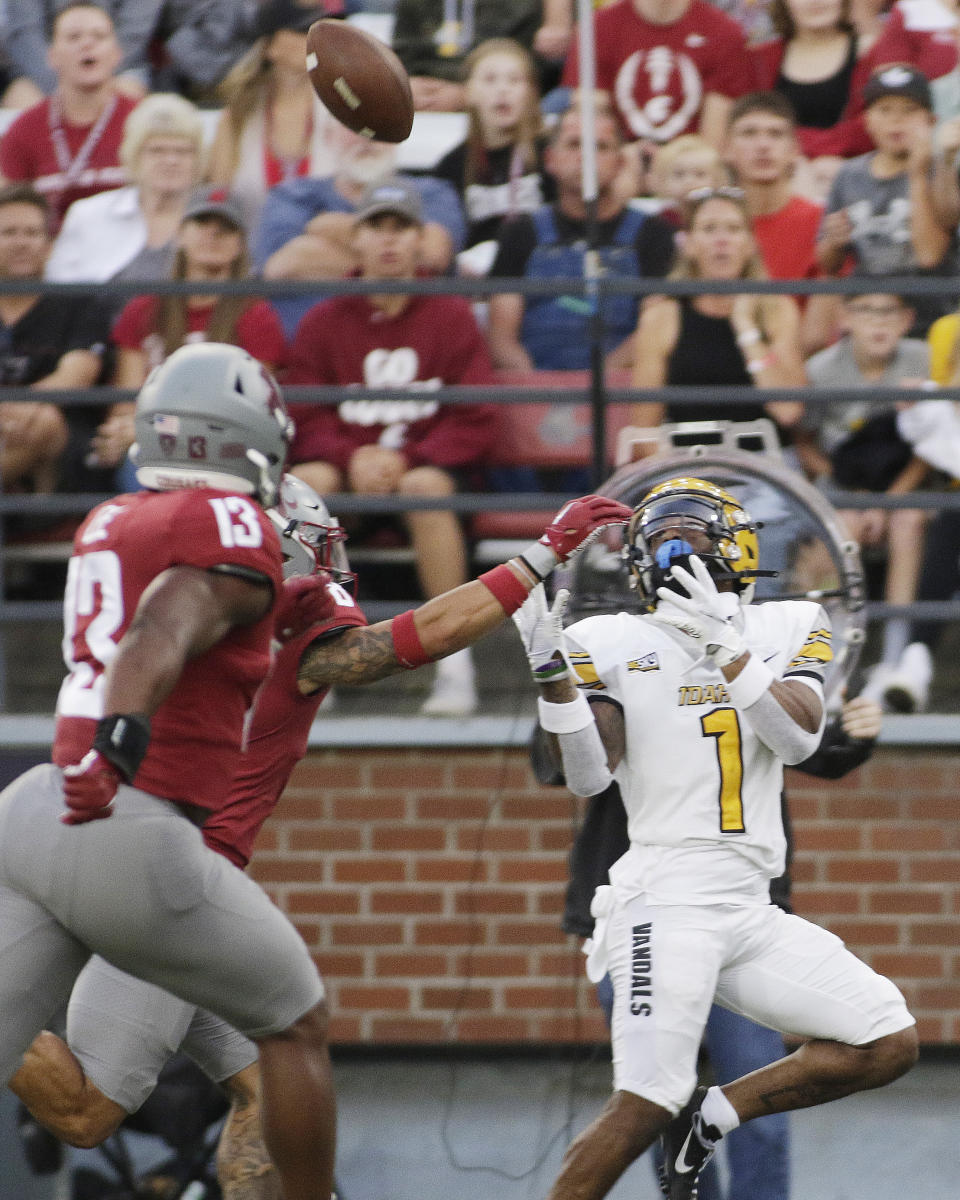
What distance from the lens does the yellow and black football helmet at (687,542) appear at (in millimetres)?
4367

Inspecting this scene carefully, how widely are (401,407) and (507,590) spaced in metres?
2.26

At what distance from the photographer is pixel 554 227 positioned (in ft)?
21.2

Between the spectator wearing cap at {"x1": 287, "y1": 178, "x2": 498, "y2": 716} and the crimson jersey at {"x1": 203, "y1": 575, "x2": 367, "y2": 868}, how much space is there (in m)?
1.77

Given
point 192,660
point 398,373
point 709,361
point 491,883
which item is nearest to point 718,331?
point 709,361

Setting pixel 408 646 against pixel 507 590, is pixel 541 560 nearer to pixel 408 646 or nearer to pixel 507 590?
pixel 507 590

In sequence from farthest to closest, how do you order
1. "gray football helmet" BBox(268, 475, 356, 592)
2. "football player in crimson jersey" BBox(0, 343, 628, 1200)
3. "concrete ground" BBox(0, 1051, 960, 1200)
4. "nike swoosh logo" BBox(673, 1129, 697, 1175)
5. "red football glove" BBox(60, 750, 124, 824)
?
"concrete ground" BBox(0, 1051, 960, 1200), "gray football helmet" BBox(268, 475, 356, 592), "nike swoosh logo" BBox(673, 1129, 697, 1175), "football player in crimson jersey" BBox(0, 343, 628, 1200), "red football glove" BBox(60, 750, 124, 824)

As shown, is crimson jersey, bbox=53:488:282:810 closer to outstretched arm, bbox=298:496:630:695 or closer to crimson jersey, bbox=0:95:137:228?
outstretched arm, bbox=298:496:630:695

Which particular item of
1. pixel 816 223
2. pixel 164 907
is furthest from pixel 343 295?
pixel 164 907

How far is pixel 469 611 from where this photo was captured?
410cm

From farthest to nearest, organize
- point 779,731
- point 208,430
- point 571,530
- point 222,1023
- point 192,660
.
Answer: point 222,1023, point 779,731, point 571,530, point 208,430, point 192,660

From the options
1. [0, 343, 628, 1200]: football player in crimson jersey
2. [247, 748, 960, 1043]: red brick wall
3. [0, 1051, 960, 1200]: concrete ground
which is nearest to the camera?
[0, 343, 628, 1200]: football player in crimson jersey

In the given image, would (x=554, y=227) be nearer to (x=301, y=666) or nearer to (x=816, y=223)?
(x=816, y=223)

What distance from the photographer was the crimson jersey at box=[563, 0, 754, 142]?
22.4 ft

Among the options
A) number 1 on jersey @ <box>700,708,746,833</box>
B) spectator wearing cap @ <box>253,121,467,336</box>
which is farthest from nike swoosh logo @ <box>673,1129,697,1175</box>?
spectator wearing cap @ <box>253,121,467,336</box>
